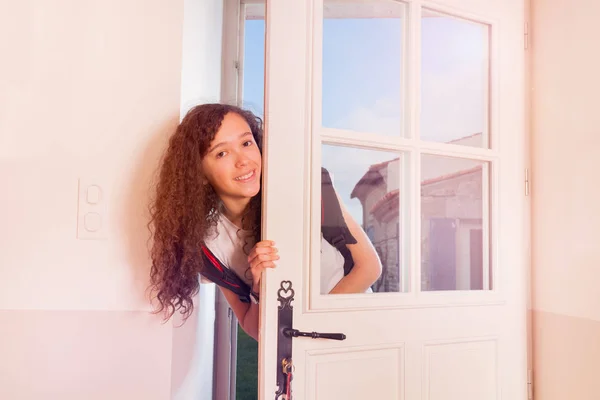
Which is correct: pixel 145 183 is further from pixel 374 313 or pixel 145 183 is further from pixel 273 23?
pixel 374 313

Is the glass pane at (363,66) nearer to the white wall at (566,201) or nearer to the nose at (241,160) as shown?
the nose at (241,160)

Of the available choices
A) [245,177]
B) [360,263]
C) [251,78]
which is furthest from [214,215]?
[251,78]

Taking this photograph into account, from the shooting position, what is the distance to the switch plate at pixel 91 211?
1324mm

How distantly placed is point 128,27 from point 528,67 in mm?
1453

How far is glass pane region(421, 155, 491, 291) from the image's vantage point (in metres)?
1.52

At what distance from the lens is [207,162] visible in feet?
4.76

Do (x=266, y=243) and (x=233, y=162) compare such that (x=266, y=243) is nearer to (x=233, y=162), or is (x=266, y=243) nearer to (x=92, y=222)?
(x=233, y=162)

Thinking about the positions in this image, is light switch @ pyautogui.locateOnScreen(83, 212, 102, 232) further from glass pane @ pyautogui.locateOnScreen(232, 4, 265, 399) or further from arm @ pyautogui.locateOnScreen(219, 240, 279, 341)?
glass pane @ pyautogui.locateOnScreen(232, 4, 265, 399)

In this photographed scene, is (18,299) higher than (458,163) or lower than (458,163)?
lower

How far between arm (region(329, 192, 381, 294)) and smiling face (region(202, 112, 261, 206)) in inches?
11.9

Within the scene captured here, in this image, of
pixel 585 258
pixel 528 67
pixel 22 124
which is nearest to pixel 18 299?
pixel 22 124

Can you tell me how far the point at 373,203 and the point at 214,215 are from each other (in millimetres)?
535

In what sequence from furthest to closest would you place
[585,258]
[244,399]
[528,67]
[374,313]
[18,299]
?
[244,399] < [528,67] < [585,258] < [374,313] < [18,299]

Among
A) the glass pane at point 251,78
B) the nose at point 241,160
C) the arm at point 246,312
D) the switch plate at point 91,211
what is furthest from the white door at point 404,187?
the glass pane at point 251,78
